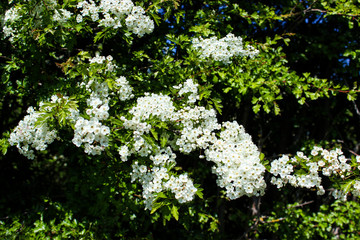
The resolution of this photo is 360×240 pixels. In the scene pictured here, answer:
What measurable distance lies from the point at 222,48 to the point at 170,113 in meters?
0.71

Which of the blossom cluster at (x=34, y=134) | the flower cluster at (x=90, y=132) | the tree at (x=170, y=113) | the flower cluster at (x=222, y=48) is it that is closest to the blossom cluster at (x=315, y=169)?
the tree at (x=170, y=113)

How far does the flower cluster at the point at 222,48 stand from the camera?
228cm

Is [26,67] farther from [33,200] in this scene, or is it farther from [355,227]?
[355,227]

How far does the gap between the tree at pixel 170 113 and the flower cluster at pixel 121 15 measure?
0.4 inches

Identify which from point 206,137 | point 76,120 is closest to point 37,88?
point 76,120

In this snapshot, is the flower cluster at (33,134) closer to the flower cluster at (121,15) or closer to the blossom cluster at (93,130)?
the blossom cluster at (93,130)

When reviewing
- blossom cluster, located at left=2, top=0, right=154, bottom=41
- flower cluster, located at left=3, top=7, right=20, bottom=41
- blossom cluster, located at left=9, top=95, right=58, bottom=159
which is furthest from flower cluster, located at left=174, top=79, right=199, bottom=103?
flower cluster, located at left=3, top=7, right=20, bottom=41

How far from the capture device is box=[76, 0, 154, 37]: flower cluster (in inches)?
82.3

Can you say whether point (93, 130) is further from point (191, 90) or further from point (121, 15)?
point (121, 15)

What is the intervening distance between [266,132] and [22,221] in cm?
288

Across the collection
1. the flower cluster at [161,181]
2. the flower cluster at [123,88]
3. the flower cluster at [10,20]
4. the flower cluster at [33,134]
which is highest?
the flower cluster at [10,20]

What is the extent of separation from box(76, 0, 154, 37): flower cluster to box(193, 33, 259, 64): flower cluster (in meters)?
0.45

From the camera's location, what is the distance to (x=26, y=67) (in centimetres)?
258

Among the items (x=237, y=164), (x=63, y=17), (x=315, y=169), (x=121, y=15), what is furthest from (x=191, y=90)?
(x=63, y=17)
